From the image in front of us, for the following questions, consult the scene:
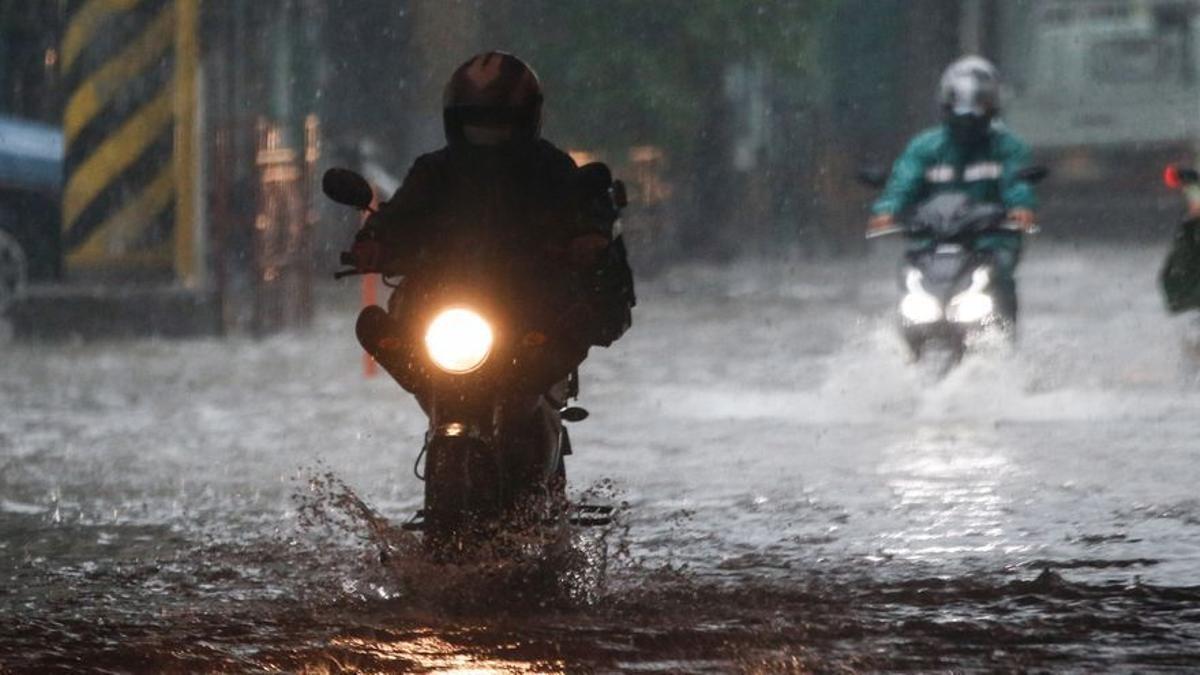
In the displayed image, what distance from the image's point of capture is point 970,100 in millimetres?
12352

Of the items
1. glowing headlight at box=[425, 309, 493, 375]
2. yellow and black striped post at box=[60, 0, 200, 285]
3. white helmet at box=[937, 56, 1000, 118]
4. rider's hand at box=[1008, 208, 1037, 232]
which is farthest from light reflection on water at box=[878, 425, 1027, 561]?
yellow and black striped post at box=[60, 0, 200, 285]

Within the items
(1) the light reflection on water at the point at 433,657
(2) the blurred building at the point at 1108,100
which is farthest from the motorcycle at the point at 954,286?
(2) the blurred building at the point at 1108,100

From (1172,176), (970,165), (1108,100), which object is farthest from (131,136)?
(1108,100)

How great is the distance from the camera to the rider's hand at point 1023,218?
12.1 m

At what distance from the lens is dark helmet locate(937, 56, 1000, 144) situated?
12352 millimetres

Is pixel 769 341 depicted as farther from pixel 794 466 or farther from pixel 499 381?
pixel 499 381

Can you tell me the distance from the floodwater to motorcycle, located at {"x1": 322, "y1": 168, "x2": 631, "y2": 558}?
21 cm

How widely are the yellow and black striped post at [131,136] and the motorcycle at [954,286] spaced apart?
7.24 m

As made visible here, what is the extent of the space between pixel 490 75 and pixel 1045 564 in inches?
83.0

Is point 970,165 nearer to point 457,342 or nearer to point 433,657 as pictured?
point 457,342

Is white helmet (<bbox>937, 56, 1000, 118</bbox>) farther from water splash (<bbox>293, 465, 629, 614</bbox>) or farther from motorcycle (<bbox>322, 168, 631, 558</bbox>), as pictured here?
motorcycle (<bbox>322, 168, 631, 558</bbox>)

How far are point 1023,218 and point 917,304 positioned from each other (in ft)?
2.12

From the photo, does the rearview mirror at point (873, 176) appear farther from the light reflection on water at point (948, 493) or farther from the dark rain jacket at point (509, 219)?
the dark rain jacket at point (509, 219)

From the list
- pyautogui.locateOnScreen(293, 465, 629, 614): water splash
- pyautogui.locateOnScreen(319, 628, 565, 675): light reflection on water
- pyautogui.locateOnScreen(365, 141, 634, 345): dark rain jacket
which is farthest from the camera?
pyautogui.locateOnScreen(365, 141, 634, 345): dark rain jacket
